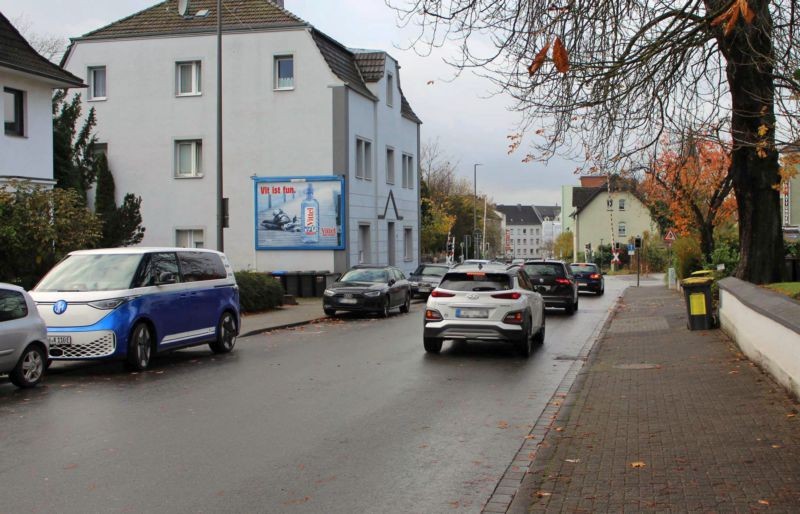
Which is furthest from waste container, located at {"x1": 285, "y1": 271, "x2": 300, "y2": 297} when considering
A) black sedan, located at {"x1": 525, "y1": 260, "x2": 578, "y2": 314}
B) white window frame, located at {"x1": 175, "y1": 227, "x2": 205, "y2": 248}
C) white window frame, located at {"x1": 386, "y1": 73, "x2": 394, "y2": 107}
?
white window frame, located at {"x1": 386, "y1": 73, "x2": 394, "y2": 107}

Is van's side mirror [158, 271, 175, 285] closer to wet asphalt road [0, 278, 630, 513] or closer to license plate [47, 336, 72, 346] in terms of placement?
wet asphalt road [0, 278, 630, 513]

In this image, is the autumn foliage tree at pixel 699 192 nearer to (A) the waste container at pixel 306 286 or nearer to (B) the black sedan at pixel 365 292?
(B) the black sedan at pixel 365 292

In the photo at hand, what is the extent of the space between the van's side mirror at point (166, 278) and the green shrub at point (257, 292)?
34.6 feet

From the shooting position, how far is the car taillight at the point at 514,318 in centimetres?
1476

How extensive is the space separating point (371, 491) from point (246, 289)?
19.2 meters

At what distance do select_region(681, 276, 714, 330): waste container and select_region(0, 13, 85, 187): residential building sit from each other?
17918 mm

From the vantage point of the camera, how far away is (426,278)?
3366 centimetres

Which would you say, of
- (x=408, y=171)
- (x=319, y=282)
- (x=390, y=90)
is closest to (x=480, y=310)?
(x=319, y=282)

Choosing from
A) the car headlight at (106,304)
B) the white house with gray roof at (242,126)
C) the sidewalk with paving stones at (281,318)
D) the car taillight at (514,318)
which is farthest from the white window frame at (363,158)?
the car headlight at (106,304)

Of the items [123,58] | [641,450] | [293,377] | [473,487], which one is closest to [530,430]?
[641,450]

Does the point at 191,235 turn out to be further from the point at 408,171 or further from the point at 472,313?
the point at 472,313

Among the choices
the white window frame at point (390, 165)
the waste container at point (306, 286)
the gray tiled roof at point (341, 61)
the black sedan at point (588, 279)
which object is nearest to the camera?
the waste container at point (306, 286)

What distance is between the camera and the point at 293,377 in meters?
12.3

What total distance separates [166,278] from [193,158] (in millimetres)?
23525
